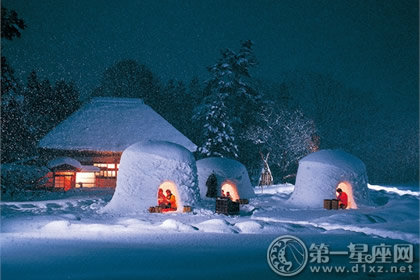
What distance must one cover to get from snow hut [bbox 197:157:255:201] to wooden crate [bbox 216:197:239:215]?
5.58 metres

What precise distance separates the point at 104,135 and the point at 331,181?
17.7 metres

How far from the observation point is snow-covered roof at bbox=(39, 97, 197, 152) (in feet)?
91.9

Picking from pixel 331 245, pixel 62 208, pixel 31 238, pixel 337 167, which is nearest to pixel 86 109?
pixel 62 208

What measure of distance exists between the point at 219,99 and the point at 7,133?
1781 cm

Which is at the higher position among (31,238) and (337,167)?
(337,167)

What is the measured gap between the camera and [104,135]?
95.2 feet

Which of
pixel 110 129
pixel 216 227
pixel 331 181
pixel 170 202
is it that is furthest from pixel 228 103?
pixel 216 227

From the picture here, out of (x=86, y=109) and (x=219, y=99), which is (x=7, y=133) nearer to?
(x=86, y=109)

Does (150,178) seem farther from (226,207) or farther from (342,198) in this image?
(342,198)

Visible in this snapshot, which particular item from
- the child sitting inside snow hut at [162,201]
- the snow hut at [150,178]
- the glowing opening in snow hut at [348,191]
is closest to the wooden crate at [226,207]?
the snow hut at [150,178]

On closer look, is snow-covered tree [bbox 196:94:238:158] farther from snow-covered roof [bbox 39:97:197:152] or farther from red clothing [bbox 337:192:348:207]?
red clothing [bbox 337:192:348:207]

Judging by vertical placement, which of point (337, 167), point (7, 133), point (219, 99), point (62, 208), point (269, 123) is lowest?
point (62, 208)

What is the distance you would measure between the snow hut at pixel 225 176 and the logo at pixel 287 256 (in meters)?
13.0

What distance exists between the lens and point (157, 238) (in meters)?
9.00
